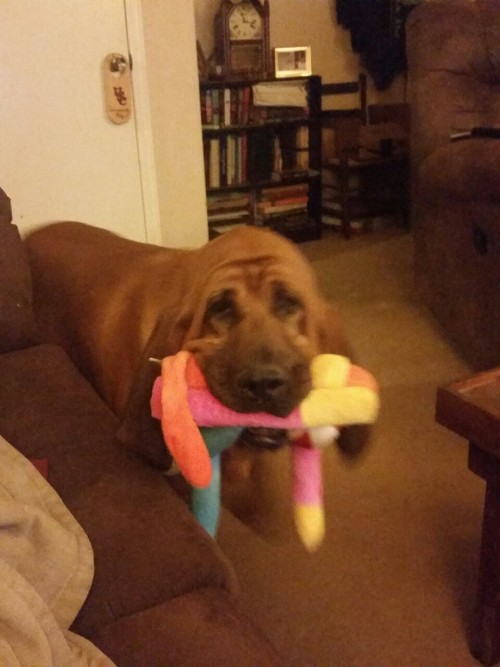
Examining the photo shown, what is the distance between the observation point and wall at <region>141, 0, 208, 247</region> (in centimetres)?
248

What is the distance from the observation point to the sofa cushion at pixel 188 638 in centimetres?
72

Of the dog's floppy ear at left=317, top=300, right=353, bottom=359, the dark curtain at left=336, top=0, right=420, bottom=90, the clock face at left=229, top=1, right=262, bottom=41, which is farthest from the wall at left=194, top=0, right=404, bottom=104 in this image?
the dog's floppy ear at left=317, top=300, right=353, bottom=359

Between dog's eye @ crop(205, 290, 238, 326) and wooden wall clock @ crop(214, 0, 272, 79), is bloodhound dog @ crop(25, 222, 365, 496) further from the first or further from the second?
wooden wall clock @ crop(214, 0, 272, 79)

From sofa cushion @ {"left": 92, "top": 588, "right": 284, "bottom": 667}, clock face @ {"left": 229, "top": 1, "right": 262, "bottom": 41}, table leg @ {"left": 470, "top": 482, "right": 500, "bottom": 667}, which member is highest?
clock face @ {"left": 229, "top": 1, "right": 262, "bottom": 41}

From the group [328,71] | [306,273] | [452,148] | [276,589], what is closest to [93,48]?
[452,148]

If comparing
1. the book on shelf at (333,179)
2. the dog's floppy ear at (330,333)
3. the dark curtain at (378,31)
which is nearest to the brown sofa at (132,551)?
the dog's floppy ear at (330,333)

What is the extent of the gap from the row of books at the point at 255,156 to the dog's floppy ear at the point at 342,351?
310 cm

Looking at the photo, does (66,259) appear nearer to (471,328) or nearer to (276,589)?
(276,589)

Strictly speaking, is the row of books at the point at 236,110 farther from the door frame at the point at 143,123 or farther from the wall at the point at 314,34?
the door frame at the point at 143,123

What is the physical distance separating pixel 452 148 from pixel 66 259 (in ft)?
4.58

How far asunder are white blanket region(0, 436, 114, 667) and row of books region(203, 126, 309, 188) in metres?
3.41

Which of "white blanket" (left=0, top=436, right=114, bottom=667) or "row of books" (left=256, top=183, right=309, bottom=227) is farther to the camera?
"row of books" (left=256, top=183, right=309, bottom=227)

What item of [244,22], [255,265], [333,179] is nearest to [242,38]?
[244,22]

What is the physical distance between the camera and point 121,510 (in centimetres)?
93
